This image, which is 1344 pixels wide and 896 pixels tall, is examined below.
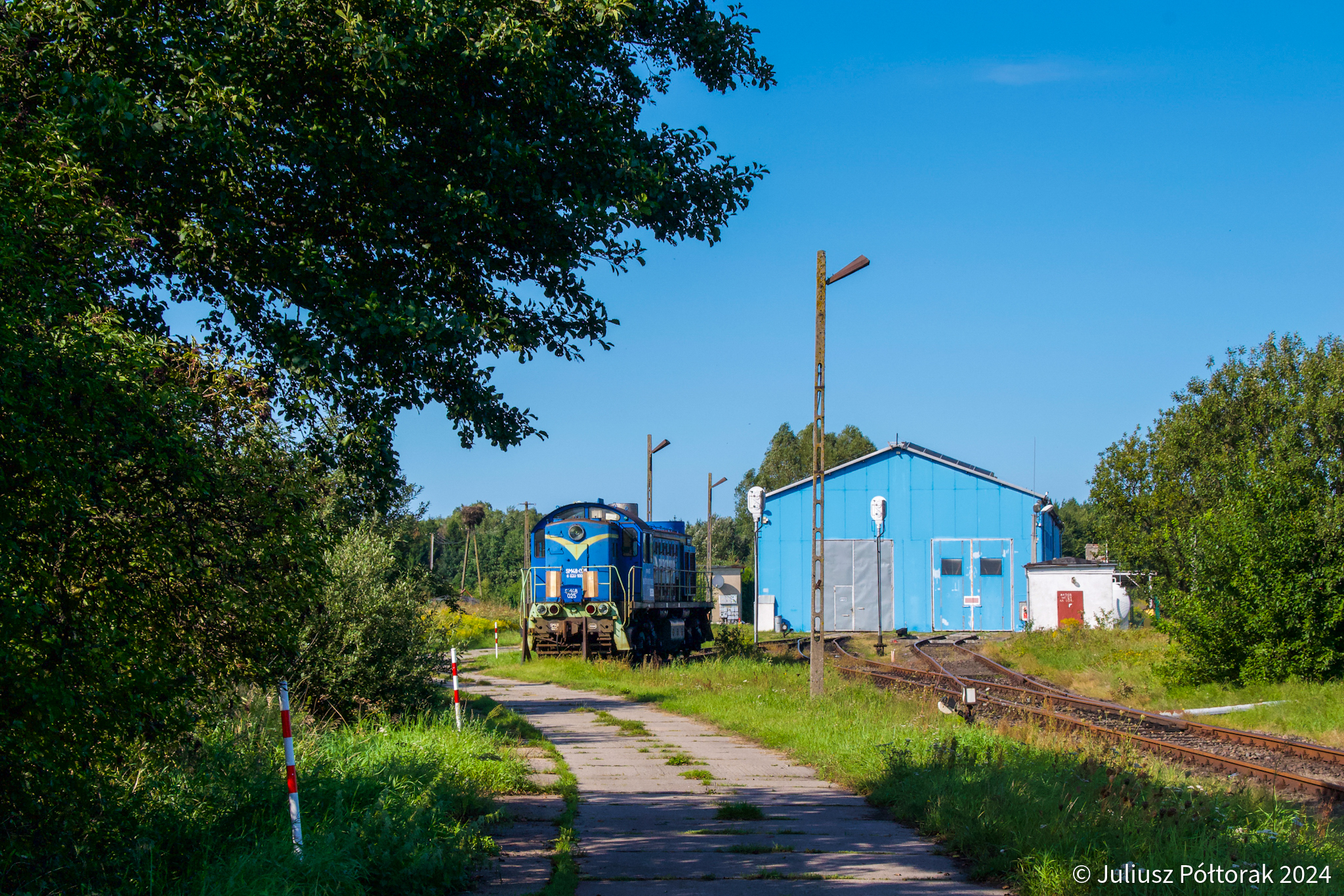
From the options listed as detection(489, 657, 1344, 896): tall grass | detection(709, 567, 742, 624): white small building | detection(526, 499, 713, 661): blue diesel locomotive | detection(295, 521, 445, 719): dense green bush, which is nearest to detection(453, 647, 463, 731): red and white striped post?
detection(295, 521, 445, 719): dense green bush

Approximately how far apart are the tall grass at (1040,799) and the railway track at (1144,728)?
0.97 metres

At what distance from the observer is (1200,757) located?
12.1 metres

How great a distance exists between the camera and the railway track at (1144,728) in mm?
11578

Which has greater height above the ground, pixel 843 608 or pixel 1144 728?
pixel 843 608

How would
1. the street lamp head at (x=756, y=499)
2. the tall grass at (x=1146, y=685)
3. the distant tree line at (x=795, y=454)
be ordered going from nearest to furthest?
the tall grass at (x=1146, y=685), the street lamp head at (x=756, y=499), the distant tree line at (x=795, y=454)

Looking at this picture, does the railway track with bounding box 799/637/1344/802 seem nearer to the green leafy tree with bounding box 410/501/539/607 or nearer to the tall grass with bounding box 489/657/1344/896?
the tall grass with bounding box 489/657/1344/896

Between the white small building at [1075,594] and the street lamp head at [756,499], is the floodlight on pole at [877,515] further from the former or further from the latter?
the street lamp head at [756,499]

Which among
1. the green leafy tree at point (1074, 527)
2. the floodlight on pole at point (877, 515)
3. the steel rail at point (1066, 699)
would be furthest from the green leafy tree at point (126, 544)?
the green leafy tree at point (1074, 527)

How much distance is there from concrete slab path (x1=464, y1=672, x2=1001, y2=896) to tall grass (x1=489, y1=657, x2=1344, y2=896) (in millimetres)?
303

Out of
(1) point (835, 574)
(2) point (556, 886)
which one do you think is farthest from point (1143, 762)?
(1) point (835, 574)

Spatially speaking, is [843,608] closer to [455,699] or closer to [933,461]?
[933,461]

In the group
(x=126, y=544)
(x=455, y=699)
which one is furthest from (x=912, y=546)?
(x=126, y=544)

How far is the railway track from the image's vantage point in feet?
38.0

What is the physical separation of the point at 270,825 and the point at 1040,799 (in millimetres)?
5648
